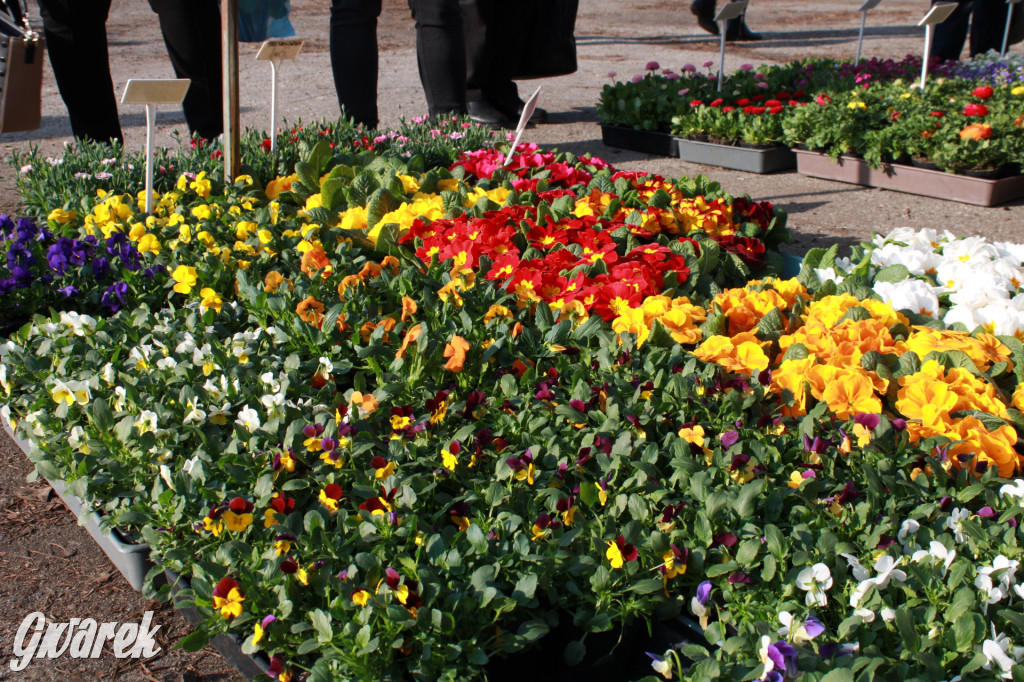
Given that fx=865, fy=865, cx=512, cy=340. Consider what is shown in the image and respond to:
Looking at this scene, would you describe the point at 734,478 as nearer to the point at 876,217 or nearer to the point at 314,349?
the point at 314,349

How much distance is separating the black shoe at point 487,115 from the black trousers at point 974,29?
411 centimetres

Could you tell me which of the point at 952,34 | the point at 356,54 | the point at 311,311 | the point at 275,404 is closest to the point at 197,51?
the point at 356,54

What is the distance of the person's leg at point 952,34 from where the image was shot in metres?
7.32

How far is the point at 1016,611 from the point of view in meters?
1.33

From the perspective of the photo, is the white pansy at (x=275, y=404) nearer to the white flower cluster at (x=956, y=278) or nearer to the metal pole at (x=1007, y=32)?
the white flower cluster at (x=956, y=278)

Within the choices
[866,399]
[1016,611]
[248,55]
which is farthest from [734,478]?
[248,55]

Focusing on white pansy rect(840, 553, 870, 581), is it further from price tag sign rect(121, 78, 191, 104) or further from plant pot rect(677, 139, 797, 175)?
plant pot rect(677, 139, 797, 175)

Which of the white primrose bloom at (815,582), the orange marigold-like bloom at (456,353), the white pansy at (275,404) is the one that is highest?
the orange marigold-like bloom at (456,353)

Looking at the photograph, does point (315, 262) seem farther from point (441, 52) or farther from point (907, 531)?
point (441, 52)

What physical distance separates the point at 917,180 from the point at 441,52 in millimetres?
2543

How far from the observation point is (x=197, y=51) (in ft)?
13.4

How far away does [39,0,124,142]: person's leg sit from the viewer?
150 inches

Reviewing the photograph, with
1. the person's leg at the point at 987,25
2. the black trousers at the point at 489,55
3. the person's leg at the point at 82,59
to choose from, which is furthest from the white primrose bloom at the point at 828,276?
the person's leg at the point at 987,25

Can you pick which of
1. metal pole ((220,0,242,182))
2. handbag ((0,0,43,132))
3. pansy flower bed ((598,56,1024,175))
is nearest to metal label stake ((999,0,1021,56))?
pansy flower bed ((598,56,1024,175))
